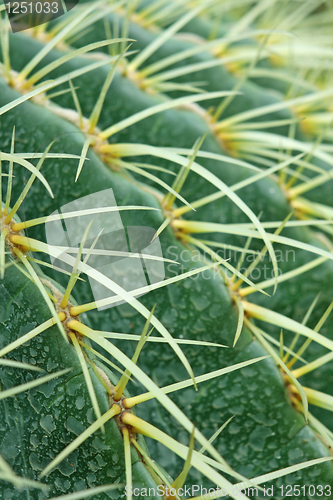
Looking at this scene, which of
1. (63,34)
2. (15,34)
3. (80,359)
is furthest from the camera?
(15,34)

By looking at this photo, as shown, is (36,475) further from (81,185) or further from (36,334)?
(81,185)

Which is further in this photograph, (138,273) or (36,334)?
(138,273)

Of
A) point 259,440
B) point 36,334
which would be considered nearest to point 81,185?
point 36,334

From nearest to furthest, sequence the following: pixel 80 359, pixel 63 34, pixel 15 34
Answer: pixel 80 359
pixel 63 34
pixel 15 34

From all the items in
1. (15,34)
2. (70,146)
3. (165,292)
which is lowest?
(165,292)

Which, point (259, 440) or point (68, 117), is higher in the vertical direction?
point (68, 117)


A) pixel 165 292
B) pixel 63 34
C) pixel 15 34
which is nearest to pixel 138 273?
pixel 165 292
